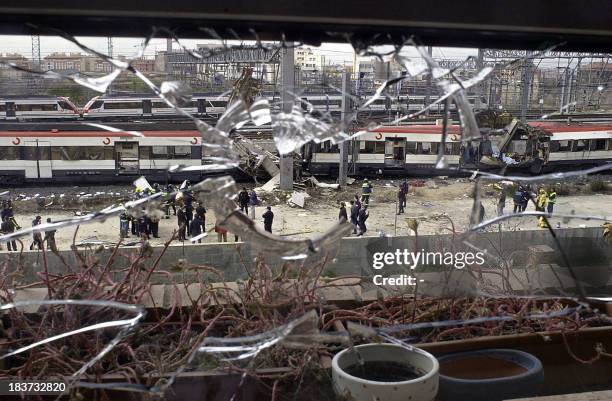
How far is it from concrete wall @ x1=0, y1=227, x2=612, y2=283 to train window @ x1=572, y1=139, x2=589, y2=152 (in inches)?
275

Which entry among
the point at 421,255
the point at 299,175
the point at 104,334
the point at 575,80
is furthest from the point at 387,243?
the point at 299,175

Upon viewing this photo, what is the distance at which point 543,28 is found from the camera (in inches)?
34.3

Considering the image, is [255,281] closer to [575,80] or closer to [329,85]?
[329,85]

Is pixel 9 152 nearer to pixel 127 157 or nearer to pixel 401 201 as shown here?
pixel 127 157

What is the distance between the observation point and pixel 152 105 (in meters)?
2.54

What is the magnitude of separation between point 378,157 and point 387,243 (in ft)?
18.4

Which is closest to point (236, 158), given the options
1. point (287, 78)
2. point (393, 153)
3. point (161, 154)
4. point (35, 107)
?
point (287, 78)

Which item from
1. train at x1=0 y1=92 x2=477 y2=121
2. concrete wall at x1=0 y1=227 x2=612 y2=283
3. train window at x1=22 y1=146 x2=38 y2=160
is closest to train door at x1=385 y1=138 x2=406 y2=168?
train window at x1=22 y1=146 x2=38 y2=160

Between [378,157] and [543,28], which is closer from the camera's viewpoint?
[543,28]

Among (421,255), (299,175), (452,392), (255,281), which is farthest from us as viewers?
(299,175)

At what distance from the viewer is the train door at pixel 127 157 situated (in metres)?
5.84

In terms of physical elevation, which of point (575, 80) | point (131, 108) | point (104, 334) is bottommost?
point (104, 334)

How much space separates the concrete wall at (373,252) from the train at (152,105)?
647 mm

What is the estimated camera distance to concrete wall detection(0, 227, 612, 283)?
2314 millimetres
